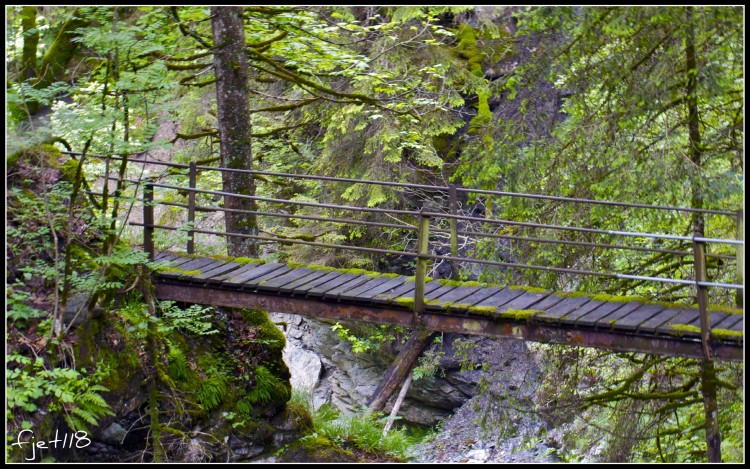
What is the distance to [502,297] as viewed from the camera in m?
6.40

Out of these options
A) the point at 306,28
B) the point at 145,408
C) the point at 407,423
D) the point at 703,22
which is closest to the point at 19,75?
the point at 306,28

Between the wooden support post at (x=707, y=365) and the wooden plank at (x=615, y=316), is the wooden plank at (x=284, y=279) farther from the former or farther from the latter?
the wooden support post at (x=707, y=365)

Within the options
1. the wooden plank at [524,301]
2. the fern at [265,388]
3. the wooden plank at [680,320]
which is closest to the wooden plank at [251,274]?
the fern at [265,388]

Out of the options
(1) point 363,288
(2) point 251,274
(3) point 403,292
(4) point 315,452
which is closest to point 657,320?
(3) point 403,292

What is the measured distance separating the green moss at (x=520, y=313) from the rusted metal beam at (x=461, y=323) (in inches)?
2.7

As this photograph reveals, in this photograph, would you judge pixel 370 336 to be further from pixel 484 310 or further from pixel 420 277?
pixel 484 310

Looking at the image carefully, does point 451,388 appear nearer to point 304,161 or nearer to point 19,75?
point 304,161

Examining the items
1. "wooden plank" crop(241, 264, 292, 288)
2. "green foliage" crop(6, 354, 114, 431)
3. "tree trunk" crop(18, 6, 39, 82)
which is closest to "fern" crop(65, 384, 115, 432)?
A: "green foliage" crop(6, 354, 114, 431)

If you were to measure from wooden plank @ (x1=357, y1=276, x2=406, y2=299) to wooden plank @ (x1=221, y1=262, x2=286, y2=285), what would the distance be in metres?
1.24

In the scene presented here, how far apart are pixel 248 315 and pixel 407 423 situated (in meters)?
6.77

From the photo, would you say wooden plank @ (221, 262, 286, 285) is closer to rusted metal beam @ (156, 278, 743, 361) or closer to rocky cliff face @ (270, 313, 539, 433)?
rusted metal beam @ (156, 278, 743, 361)

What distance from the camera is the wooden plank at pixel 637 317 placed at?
5547 millimetres

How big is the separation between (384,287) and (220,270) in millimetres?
1828

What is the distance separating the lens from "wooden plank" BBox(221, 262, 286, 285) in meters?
6.86
